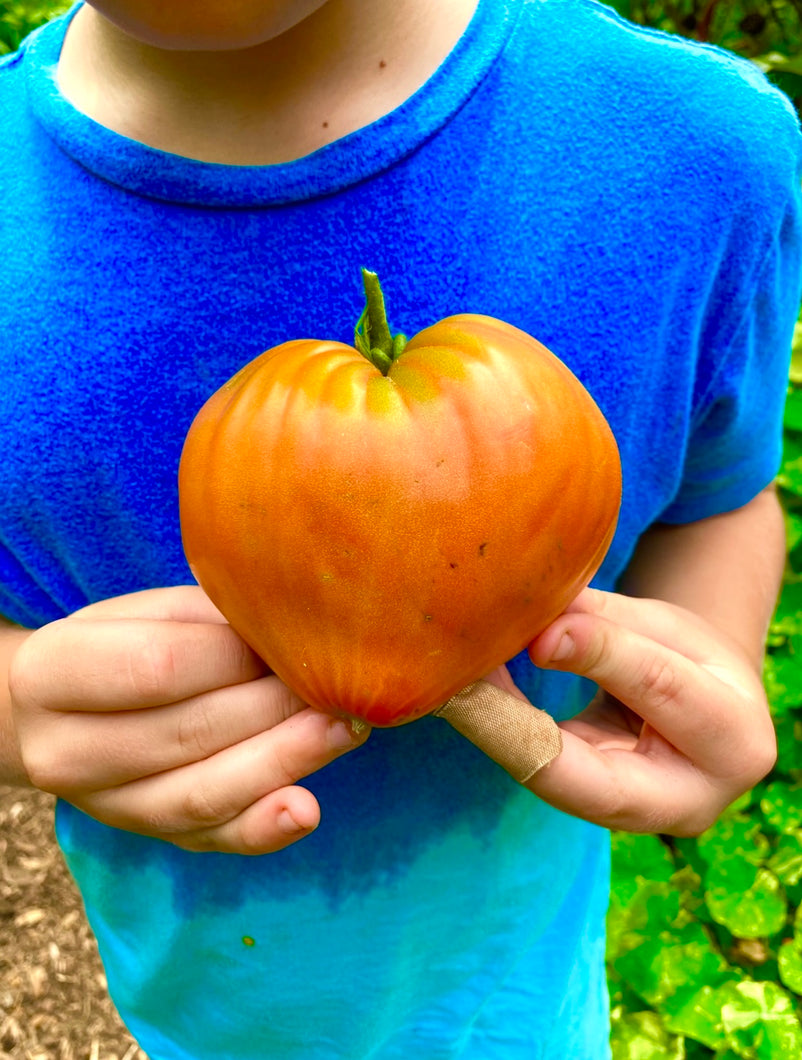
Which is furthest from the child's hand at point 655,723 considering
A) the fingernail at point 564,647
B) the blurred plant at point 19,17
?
the blurred plant at point 19,17

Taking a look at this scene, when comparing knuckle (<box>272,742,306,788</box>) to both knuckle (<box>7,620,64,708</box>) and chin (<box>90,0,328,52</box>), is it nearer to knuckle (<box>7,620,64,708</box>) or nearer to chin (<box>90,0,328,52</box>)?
knuckle (<box>7,620,64,708</box>)

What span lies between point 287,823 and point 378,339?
216mm

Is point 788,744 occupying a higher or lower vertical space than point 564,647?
lower

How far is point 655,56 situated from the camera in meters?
0.58

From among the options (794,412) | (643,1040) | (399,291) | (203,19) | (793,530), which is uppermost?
(203,19)

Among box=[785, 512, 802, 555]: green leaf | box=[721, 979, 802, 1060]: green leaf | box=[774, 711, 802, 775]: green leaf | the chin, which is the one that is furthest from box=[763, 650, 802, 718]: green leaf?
the chin

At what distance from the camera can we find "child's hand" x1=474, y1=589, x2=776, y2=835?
0.45 metres

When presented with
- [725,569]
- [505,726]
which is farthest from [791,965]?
[505,726]

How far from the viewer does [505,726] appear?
44 cm

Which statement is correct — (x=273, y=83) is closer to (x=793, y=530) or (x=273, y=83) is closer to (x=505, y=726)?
(x=505, y=726)

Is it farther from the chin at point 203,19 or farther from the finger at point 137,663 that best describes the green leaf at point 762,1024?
the chin at point 203,19

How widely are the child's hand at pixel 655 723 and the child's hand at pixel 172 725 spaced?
108 mm

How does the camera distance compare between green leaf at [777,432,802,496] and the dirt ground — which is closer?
green leaf at [777,432,802,496]

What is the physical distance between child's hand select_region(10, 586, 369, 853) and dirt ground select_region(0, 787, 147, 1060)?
1447 mm
